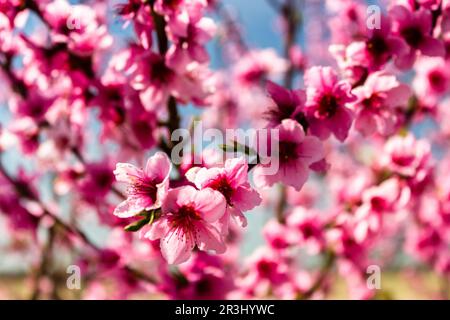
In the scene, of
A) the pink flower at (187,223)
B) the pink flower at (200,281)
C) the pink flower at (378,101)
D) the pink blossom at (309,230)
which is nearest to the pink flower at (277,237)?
the pink blossom at (309,230)

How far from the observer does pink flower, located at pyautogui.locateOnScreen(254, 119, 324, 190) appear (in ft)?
4.65

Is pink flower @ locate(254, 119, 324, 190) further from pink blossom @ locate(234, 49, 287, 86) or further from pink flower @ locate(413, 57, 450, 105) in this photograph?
pink blossom @ locate(234, 49, 287, 86)

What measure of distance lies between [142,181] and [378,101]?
0.91 m

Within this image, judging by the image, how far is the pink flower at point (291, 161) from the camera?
1418mm

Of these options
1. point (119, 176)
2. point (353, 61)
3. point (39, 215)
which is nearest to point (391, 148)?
point (353, 61)

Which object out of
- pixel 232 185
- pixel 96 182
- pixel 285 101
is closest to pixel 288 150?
pixel 285 101

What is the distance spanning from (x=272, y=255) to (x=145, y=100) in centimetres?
119

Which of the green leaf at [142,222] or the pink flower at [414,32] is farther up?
the pink flower at [414,32]

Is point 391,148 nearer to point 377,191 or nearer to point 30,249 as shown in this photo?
point 377,191

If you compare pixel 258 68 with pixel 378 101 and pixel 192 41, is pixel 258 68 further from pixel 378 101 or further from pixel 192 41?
pixel 378 101

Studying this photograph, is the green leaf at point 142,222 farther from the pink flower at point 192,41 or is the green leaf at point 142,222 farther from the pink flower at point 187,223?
the pink flower at point 192,41

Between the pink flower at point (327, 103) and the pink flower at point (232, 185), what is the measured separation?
367 millimetres

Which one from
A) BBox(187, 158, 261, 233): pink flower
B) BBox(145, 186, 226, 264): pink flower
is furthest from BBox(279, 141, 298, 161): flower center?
BBox(145, 186, 226, 264): pink flower
